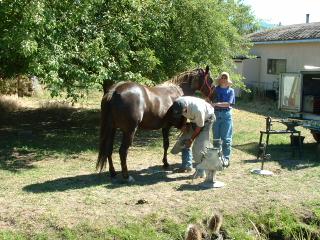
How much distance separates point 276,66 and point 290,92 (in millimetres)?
12513

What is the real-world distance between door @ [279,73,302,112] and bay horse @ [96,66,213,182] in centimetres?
354

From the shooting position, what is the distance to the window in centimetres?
2256

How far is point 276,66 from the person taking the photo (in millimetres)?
23125

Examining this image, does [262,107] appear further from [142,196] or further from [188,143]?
[142,196]

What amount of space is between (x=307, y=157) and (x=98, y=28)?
18.4 ft

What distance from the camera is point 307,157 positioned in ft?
33.1

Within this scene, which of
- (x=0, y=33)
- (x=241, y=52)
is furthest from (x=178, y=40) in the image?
(x=0, y=33)

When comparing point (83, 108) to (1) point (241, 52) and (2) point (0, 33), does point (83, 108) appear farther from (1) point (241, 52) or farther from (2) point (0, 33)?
(2) point (0, 33)

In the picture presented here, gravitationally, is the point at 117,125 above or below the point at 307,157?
above

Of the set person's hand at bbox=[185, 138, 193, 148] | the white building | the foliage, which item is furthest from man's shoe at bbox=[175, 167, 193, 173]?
the white building

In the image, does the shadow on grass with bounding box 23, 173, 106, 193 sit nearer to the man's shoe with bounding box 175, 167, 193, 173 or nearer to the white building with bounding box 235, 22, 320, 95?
the man's shoe with bounding box 175, 167, 193, 173

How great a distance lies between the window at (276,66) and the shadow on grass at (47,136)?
10738 millimetres

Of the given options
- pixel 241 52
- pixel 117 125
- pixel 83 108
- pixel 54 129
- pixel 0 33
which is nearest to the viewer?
pixel 117 125

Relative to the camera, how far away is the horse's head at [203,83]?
8.96 meters
